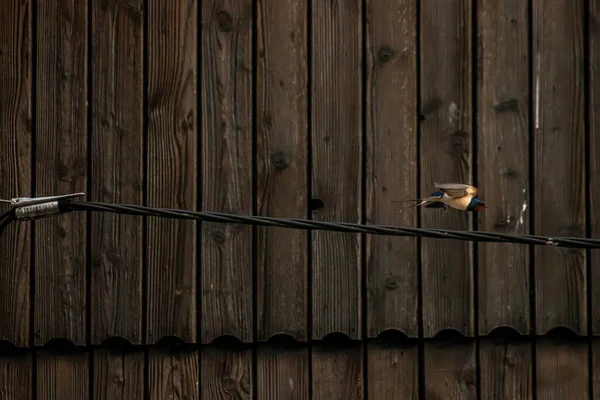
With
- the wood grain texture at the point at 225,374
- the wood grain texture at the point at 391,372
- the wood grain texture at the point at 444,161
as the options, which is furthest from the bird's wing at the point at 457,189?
the wood grain texture at the point at 225,374

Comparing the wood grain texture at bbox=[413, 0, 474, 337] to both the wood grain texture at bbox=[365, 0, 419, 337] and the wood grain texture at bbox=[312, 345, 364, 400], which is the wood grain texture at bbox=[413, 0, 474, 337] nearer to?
the wood grain texture at bbox=[365, 0, 419, 337]

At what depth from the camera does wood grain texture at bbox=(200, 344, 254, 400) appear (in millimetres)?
3947

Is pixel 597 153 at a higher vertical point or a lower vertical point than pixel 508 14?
lower

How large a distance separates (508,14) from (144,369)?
189 cm

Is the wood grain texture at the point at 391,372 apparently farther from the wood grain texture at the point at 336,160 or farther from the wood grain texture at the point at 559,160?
the wood grain texture at the point at 559,160

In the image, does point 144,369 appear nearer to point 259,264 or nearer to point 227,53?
point 259,264

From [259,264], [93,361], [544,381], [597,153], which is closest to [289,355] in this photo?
[259,264]

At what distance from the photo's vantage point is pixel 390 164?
3.98m

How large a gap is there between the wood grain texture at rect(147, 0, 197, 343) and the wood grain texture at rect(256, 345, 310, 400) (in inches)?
10.9

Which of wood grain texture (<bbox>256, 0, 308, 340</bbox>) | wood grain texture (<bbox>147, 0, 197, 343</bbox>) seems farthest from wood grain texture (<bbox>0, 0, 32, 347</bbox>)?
wood grain texture (<bbox>256, 0, 308, 340</bbox>)

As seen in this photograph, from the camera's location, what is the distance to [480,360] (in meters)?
4.03

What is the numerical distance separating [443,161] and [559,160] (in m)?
0.45

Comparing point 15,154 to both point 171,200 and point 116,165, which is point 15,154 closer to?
point 116,165

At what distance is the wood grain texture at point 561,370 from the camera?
404cm
